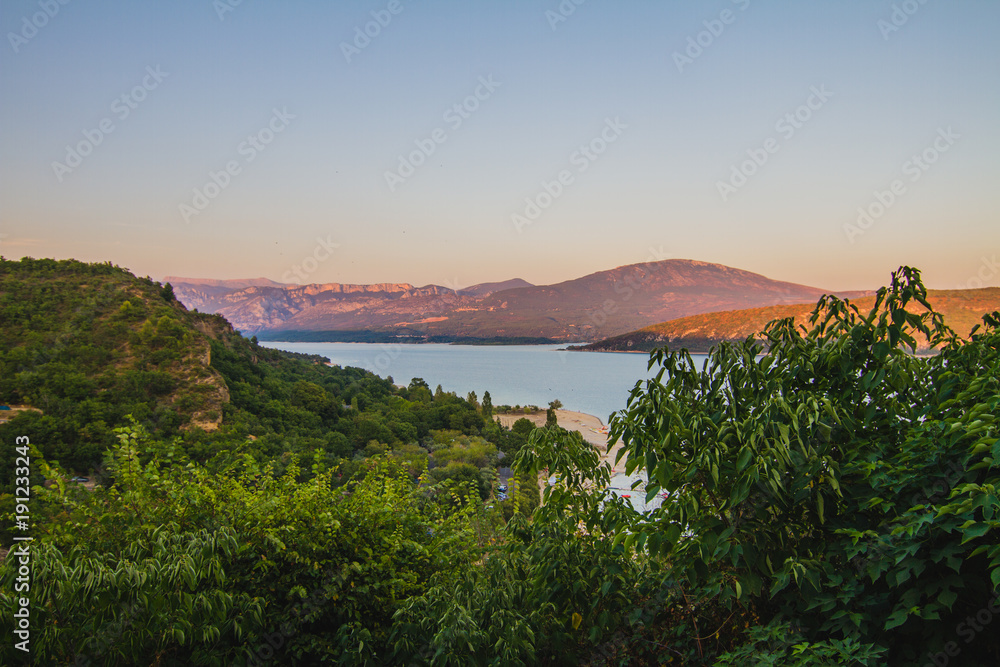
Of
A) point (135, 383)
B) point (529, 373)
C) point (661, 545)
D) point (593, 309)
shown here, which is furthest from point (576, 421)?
point (593, 309)

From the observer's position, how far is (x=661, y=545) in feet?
6.99

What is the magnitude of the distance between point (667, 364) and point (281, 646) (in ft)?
9.68

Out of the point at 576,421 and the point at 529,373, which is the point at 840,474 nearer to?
the point at 576,421

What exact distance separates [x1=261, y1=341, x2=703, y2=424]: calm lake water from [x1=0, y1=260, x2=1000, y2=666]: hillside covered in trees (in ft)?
144

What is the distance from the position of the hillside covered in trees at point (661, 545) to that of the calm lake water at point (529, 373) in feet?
144

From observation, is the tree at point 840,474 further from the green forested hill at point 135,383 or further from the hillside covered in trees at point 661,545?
the green forested hill at point 135,383

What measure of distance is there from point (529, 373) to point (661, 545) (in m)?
107

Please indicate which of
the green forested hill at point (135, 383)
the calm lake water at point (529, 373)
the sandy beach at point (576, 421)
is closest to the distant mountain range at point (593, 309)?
the calm lake water at point (529, 373)

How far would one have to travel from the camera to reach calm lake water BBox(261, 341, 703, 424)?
2899 inches

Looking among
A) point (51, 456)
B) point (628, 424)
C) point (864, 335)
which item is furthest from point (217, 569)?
point (51, 456)

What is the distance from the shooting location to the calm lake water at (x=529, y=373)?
73625 mm

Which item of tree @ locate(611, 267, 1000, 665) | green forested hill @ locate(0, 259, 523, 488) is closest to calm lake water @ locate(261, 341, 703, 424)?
green forested hill @ locate(0, 259, 523, 488)

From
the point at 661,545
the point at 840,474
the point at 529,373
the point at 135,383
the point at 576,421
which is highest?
the point at 840,474

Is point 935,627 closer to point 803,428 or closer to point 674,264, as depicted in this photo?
point 803,428
